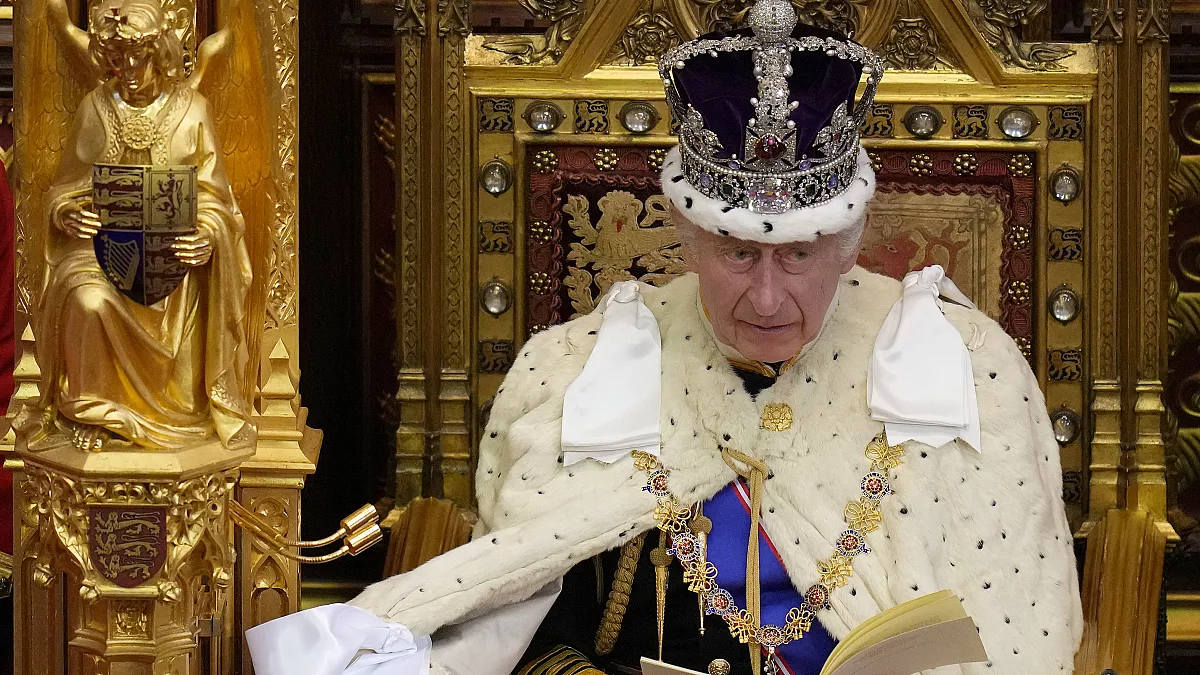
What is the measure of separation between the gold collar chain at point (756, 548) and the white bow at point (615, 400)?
0.06m

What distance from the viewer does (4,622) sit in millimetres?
3375

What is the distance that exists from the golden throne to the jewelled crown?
1.06 meters

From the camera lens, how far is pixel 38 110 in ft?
8.13

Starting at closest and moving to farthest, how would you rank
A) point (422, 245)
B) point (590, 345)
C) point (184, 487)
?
1. point (184, 487)
2. point (590, 345)
3. point (422, 245)

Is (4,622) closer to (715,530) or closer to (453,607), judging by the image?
(453,607)

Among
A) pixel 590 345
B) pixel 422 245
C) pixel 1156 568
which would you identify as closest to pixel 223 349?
pixel 590 345

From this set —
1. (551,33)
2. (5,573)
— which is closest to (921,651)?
(551,33)

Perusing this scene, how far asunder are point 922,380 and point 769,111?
508 mm

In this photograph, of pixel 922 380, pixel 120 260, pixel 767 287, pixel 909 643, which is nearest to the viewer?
pixel 909 643

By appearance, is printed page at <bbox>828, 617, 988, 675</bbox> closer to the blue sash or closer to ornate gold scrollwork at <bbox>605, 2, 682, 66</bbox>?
the blue sash

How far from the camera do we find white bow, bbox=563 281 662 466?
262cm

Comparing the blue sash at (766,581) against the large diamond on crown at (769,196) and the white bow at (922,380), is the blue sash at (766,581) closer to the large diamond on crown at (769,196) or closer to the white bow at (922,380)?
the white bow at (922,380)

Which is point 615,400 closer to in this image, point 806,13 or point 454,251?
point 454,251

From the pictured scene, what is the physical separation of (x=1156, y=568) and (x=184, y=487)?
2.12 metres
